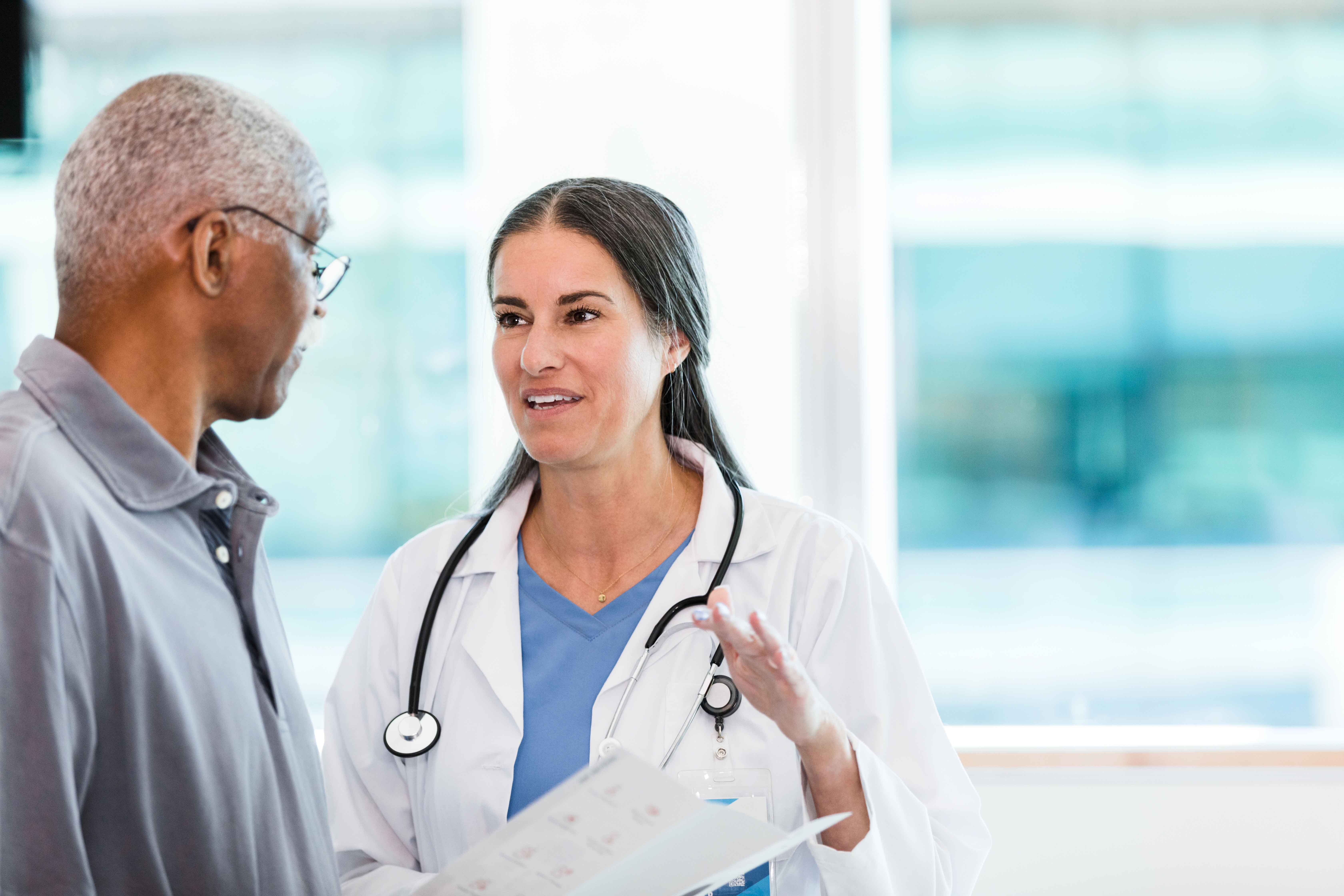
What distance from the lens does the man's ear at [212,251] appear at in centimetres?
85

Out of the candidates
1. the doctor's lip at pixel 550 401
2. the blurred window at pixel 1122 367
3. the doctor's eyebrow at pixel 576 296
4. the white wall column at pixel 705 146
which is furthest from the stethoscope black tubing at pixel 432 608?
the blurred window at pixel 1122 367

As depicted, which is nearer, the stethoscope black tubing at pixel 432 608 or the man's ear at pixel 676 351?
the stethoscope black tubing at pixel 432 608

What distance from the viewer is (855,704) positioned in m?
1.39

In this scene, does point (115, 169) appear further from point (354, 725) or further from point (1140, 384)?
point (1140, 384)

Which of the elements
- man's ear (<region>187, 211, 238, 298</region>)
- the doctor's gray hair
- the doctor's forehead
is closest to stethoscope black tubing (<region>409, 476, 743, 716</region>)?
the doctor's gray hair

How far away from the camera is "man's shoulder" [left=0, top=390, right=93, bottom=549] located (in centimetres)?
70

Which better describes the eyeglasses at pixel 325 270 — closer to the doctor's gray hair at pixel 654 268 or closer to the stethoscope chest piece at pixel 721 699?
the doctor's gray hair at pixel 654 268

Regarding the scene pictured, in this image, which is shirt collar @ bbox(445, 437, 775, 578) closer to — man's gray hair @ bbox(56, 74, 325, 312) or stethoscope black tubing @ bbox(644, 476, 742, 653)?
stethoscope black tubing @ bbox(644, 476, 742, 653)

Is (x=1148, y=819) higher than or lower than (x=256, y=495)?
lower

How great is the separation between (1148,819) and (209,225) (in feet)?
6.41

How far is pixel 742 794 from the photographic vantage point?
1.33 metres

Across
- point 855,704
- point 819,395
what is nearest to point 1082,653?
point 819,395

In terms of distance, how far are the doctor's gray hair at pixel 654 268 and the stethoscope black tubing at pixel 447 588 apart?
0.37ft

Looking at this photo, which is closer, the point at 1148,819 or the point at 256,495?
the point at 256,495
